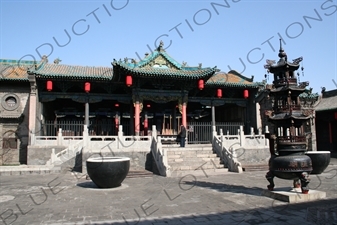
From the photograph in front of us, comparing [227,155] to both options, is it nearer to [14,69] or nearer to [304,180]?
[304,180]

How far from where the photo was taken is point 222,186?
866 cm

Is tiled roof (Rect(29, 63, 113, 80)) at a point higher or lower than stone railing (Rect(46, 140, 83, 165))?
higher

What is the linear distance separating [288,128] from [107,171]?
5.18 m

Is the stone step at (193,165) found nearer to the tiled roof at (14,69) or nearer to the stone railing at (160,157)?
the stone railing at (160,157)

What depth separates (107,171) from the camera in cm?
817

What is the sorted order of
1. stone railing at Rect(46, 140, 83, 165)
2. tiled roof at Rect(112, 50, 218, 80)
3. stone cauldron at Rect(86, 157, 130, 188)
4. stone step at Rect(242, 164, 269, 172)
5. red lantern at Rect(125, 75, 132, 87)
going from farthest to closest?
red lantern at Rect(125, 75, 132, 87), tiled roof at Rect(112, 50, 218, 80), stone railing at Rect(46, 140, 83, 165), stone step at Rect(242, 164, 269, 172), stone cauldron at Rect(86, 157, 130, 188)

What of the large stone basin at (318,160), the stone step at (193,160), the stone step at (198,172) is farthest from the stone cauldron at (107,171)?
the large stone basin at (318,160)

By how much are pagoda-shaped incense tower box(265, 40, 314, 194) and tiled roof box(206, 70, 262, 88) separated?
1102 centimetres

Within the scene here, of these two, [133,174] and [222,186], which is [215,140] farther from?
[222,186]

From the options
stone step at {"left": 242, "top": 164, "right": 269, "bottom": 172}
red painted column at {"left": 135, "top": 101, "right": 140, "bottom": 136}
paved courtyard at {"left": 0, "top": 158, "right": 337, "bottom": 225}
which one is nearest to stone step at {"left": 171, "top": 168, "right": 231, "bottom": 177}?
stone step at {"left": 242, "top": 164, "right": 269, "bottom": 172}

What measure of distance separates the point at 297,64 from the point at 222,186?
13.7 ft

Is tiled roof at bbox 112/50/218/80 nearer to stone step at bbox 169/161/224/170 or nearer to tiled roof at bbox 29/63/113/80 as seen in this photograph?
tiled roof at bbox 29/63/113/80

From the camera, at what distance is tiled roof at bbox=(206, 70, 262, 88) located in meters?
18.8

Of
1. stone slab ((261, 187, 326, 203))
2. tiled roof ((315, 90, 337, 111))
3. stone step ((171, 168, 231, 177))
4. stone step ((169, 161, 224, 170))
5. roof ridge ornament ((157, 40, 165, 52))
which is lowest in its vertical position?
stone step ((171, 168, 231, 177))
